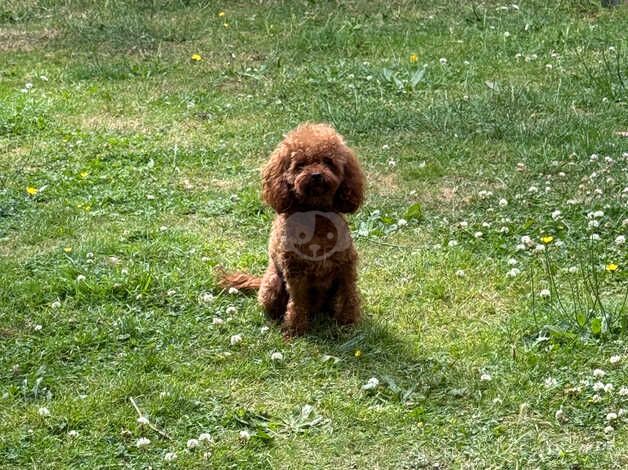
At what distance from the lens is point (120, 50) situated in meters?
10.6

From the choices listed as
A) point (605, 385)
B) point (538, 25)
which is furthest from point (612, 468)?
point (538, 25)

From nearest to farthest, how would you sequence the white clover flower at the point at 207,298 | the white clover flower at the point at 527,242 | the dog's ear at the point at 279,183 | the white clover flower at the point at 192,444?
the white clover flower at the point at 192,444 → the dog's ear at the point at 279,183 → the white clover flower at the point at 207,298 → the white clover flower at the point at 527,242

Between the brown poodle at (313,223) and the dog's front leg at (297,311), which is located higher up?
the brown poodle at (313,223)

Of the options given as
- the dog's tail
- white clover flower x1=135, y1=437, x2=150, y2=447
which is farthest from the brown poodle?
white clover flower x1=135, y1=437, x2=150, y2=447

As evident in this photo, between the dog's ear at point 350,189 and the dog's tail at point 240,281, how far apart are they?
2.36 feet

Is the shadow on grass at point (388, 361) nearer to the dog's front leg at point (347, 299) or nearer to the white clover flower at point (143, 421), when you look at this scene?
the dog's front leg at point (347, 299)

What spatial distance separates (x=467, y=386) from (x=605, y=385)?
23.2 inches

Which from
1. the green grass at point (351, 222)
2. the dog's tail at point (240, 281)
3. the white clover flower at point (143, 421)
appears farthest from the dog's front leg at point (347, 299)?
the white clover flower at point (143, 421)

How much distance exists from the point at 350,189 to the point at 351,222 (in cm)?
137

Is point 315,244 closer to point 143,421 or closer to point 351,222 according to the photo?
point 143,421

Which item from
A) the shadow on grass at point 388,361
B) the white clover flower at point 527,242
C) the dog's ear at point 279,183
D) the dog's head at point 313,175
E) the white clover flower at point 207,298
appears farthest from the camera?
the white clover flower at point 527,242

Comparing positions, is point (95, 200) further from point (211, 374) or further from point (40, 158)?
point (211, 374)

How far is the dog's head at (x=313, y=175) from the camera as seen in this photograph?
5379 mm

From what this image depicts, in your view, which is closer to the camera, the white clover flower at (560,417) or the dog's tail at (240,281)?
the white clover flower at (560,417)
